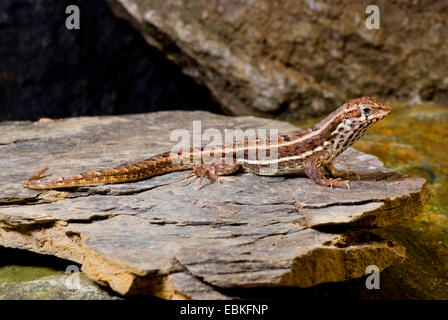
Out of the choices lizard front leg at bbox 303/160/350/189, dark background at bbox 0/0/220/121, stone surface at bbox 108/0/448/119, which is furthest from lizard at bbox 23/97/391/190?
dark background at bbox 0/0/220/121

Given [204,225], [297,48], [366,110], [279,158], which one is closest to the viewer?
[204,225]

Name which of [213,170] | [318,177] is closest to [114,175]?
[213,170]

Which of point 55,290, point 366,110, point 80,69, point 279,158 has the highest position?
point 80,69

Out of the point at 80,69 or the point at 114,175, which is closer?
the point at 114,175

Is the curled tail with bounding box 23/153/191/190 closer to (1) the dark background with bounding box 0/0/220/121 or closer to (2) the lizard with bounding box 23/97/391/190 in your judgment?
(2) the lizard with bounding box 23/97/391/190

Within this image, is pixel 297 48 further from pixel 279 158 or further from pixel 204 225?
pixel 204 225

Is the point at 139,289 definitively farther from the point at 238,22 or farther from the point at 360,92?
the point at 360,92
